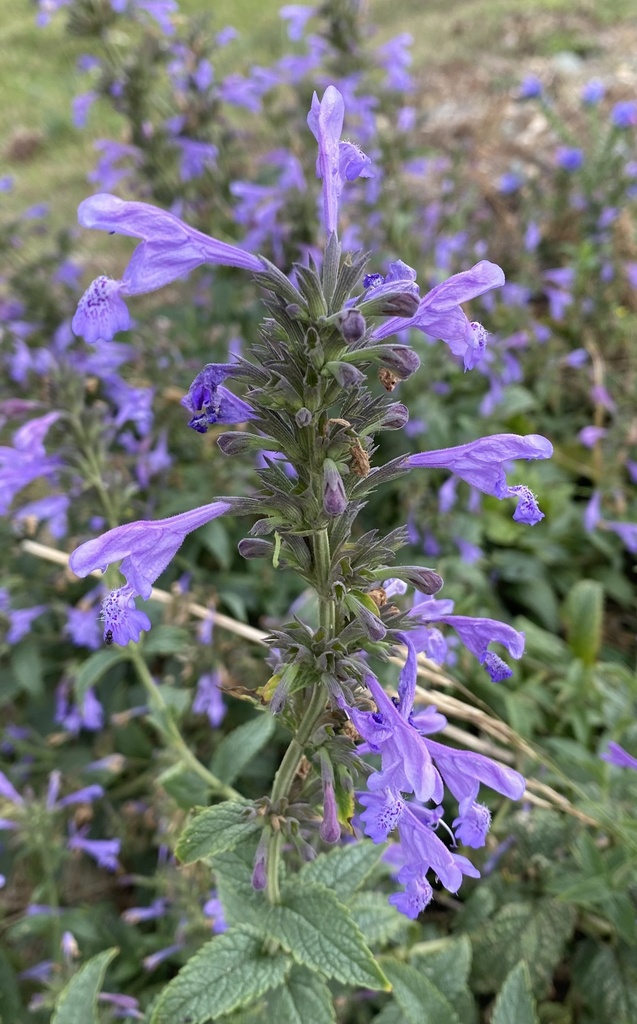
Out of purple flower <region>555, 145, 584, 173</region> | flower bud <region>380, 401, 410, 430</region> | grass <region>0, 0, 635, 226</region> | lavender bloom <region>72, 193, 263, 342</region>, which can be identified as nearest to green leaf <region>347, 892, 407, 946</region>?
flower bud <region>380, 401, 410, 430</region>

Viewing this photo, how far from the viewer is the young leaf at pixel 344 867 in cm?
173

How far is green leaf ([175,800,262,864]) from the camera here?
4.70ft

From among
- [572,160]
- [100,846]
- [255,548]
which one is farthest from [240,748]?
[572,160]

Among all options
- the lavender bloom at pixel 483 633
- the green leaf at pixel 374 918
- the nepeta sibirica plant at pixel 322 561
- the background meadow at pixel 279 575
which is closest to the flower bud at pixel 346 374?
the nepeta sibirica plant at pixel 322 561

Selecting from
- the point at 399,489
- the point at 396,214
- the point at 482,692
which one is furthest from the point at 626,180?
the point at 482,692

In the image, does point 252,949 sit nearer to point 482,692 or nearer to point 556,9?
point 482,692

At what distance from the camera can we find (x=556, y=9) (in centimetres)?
1127

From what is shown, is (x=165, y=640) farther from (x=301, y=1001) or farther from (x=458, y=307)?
(x=458, y=307)

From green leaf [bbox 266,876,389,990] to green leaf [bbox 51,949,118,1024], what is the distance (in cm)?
64

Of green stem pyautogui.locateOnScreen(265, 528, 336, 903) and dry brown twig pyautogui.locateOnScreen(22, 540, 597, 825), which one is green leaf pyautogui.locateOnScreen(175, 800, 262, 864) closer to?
green stem pyautogui.locateOnScreen(265, 528, 336, 903)

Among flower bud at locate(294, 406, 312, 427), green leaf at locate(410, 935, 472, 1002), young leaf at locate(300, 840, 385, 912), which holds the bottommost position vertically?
green leaf at locate(410, 935, 472, 1002)

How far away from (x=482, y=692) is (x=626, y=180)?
11.7 feet

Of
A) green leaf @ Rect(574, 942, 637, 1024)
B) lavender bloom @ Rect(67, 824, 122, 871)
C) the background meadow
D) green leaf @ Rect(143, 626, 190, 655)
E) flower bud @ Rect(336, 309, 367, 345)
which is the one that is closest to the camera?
flower bud @ Rect(336, 309, 367, 345)

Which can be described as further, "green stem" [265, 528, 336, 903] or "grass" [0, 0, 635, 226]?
"grass" [0, 0, 635, 226]
